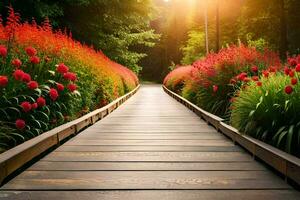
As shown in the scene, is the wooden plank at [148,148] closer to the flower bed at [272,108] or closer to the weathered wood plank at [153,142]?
the weathered wood plank at [153,142]

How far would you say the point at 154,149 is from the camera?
6719 mm

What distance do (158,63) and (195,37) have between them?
1445 inches

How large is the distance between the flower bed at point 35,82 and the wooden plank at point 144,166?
0.68 m

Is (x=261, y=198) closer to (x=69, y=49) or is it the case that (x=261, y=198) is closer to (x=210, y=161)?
(x=210, y=161)

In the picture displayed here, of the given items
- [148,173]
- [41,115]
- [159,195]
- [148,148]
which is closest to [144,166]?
[148,173]

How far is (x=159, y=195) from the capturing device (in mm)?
4109

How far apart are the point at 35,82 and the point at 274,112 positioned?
343 centimetres

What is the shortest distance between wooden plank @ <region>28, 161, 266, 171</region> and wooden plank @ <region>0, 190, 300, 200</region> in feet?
3.25

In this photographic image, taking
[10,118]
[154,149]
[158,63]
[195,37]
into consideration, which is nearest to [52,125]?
[10,118]

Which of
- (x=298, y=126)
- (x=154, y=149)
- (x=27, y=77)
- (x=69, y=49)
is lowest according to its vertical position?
(x=154, y=149)

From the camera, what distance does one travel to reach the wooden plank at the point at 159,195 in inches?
A: 159

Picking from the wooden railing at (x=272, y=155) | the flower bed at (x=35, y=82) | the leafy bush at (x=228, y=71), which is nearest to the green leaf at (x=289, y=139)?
the wooden railing at (x=272, y=155)

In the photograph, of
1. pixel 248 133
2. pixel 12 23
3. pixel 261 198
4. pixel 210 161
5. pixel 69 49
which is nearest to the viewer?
pixel 261 198

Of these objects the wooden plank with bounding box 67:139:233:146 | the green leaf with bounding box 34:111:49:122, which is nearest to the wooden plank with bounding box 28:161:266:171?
the green leaf with bounding box 34:111:49:122
